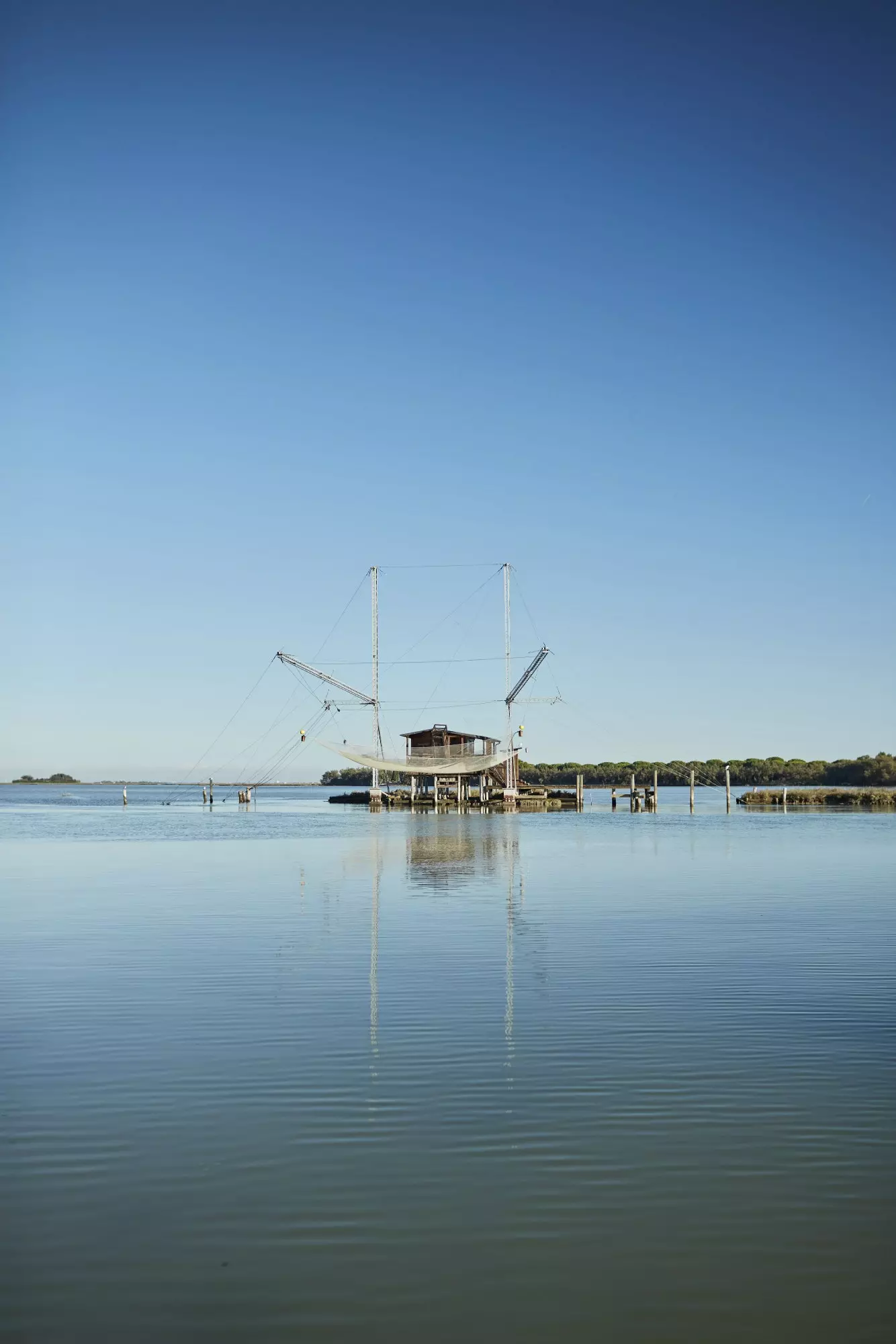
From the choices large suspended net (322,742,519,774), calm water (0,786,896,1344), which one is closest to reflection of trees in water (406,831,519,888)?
calm water (0,786,896,1344)

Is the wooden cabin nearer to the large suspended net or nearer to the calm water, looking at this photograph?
the large suspended net

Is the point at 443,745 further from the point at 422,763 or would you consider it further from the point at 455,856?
the point at 455,856

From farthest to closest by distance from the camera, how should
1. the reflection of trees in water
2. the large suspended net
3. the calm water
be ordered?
the large suspended net
the reflection of trees in water
the calm water

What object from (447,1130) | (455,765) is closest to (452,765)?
(455,765)

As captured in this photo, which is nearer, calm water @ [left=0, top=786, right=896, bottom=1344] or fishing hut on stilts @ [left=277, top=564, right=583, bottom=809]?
calm water @ [left=0, top=786, right=896, bottom=1344]

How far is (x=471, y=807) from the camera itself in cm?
11119

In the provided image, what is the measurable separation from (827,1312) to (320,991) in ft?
31.1

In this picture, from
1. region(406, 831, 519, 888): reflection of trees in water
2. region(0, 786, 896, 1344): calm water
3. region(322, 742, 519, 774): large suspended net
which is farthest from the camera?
region(322, 742, 519, 774): large suspended net

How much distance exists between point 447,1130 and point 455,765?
84.5m

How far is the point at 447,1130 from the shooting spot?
9.06 metres

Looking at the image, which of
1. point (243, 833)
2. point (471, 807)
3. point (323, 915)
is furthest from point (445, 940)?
point (471, 807)

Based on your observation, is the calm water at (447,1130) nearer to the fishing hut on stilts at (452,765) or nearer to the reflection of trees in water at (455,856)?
the reflection of trees in water at (455,856)

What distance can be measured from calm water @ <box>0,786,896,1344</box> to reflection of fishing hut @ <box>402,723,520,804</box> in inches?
2839

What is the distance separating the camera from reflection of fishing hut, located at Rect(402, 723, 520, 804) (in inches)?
3711
